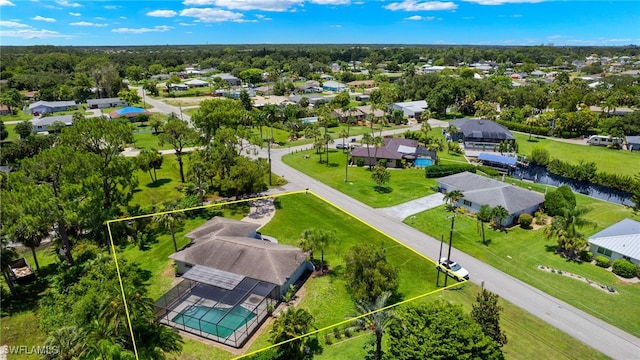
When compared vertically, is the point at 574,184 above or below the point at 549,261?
above

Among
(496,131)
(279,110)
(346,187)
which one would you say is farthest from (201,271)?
(279,110)

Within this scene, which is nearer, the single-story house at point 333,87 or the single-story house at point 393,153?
the single-story house at point 393,153

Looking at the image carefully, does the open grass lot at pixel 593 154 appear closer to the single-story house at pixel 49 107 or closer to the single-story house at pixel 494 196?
the single-story house at pixel 494 196

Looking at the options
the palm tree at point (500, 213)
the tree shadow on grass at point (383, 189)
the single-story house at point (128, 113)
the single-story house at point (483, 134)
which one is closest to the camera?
the palm tree at point (500, 213)

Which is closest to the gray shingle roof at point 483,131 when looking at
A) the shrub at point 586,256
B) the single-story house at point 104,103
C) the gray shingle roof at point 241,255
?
the shrub at point 586,256

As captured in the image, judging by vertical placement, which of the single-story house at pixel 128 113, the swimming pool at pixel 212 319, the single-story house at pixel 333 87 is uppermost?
the single-story house at pixel 333 87

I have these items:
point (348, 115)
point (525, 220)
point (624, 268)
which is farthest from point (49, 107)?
point (624, 268)

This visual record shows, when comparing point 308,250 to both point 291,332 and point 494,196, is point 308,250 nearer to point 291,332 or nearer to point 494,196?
point 291,332
